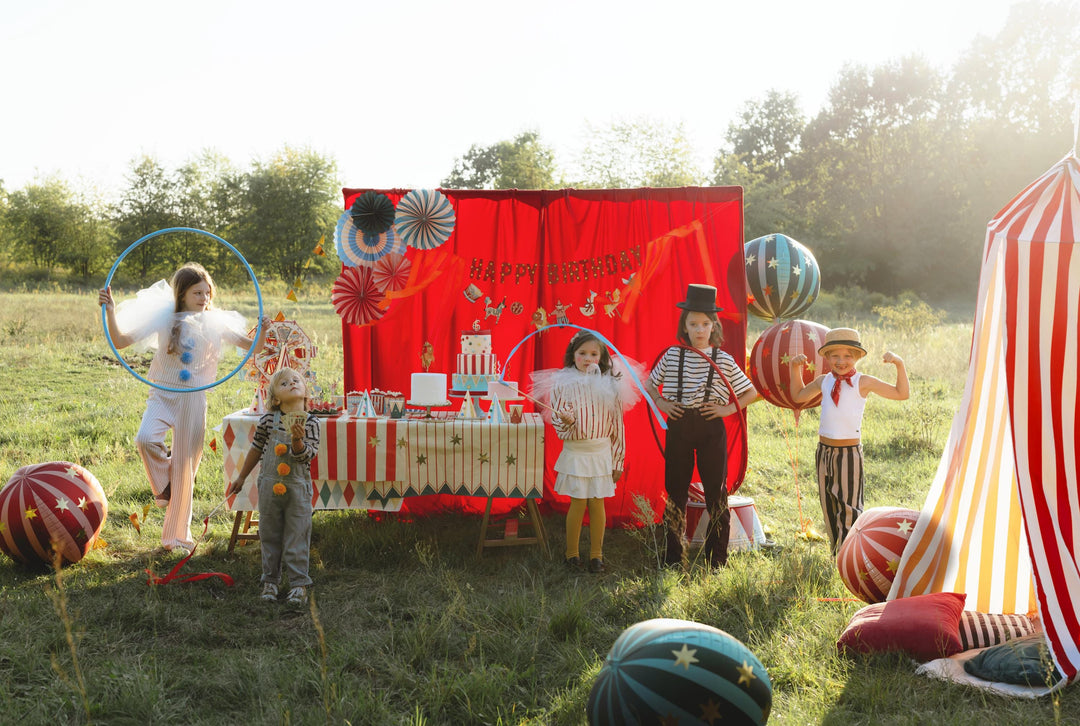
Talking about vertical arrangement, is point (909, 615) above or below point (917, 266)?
below

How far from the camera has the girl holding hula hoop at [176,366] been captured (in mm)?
4961

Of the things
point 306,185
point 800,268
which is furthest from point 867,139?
point 800,268

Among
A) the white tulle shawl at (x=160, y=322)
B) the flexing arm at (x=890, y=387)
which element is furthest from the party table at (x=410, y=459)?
the flexing arm at (x=890, y=387)

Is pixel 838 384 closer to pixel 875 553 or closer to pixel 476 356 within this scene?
pixel 875 553

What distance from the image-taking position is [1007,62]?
37281 mm

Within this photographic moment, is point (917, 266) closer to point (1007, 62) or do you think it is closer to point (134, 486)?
point (1007, 62)

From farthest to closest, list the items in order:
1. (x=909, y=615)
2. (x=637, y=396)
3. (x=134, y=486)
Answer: (x=134, y=486) → (x=637, y=396) → (x=909, y=615)

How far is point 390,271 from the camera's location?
19.0 ft

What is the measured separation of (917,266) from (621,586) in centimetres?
3264

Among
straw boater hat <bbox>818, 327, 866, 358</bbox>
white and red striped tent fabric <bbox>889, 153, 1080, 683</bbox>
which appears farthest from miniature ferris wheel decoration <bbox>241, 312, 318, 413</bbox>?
white and red striped tent fabric <bbox>889, 153, 1080, 683</bbox>

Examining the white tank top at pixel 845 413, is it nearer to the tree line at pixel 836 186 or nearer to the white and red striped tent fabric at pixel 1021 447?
the white and red striped tent fabric at pixel 1021 447

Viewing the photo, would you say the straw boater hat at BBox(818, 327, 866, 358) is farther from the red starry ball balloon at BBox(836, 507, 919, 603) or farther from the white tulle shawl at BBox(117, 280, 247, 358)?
the white tulle shawl at BBox(117, 280, 247, 358)

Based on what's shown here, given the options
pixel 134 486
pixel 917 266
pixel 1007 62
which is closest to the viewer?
pixel 134 486

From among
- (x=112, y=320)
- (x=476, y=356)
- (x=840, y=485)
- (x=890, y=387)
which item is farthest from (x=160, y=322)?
(x=890, y=387)
